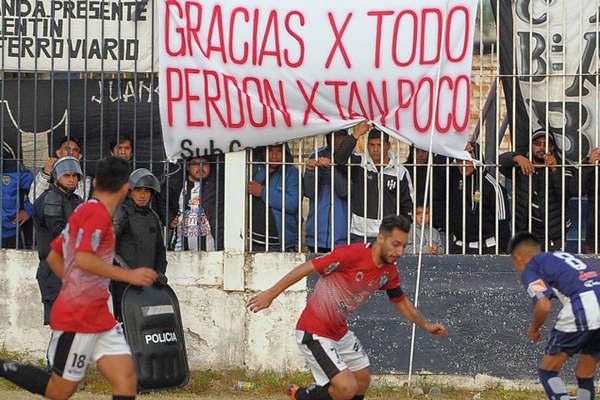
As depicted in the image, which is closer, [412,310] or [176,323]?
[412,310]

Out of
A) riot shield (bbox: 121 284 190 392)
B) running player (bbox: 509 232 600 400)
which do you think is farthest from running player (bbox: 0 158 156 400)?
running player (bbox: 509 232 600 400)

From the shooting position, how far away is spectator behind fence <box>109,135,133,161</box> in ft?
35.8

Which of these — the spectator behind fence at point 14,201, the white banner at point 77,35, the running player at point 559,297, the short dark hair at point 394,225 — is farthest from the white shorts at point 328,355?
the spectator behind fence at point 14,201

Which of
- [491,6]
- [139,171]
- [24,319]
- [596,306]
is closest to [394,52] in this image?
[491,6]

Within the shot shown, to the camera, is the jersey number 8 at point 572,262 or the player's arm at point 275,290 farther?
the jersey number 8 at point 572,262

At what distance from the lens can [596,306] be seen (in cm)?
862

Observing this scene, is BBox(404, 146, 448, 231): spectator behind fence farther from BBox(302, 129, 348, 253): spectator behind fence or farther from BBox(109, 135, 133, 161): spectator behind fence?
BBox(109, 135, 133, 161): spectator behind fence

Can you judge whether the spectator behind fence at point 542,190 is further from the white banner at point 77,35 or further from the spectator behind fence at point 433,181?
the white banner at point 77,35

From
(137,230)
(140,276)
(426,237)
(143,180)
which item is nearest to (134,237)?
(137,230)

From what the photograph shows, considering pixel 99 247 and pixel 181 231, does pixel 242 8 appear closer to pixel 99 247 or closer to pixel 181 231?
pixel 181 231

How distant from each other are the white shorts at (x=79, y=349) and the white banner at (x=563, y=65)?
15.1 ft

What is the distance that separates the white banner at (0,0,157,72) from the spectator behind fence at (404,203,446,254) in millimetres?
2624

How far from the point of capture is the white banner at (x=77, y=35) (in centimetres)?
1099

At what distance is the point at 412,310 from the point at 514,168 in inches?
96.2
